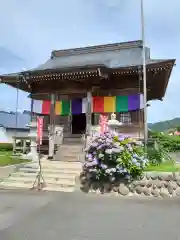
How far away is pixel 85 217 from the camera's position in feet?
20.1

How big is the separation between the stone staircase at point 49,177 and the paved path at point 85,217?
3.74 feet

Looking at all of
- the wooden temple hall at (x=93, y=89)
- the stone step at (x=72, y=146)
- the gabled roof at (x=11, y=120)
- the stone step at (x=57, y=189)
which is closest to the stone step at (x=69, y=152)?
the stone step at (x=72, y=146)

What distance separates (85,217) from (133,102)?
9.00 m

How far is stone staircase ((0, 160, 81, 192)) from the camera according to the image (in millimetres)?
9708

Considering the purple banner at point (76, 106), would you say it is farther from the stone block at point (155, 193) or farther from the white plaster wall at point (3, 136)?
the white plaster wall at point (3, 136)

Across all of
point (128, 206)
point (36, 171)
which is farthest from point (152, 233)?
point (36, 171)

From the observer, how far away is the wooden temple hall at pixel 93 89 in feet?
44.0

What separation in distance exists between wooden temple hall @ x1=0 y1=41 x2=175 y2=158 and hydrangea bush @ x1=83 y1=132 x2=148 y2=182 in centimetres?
459

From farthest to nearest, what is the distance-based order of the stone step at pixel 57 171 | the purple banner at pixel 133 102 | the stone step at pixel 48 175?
the purple banner at pixel 133 102
the stone step at pixel 57 171
the stone step at pixel 48 175

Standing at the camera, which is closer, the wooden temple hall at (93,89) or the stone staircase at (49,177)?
the stone staircase at (49,177)

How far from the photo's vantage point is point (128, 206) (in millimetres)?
7289

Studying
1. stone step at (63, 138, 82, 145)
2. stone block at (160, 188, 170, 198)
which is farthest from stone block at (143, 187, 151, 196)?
stone step at (63, 138, 82, 145)

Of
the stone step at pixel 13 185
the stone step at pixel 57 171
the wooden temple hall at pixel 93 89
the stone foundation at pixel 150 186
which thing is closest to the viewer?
the stone foundation at pixel 150 186

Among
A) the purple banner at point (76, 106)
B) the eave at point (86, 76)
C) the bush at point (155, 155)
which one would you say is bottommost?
the bush at point (155, 155)
